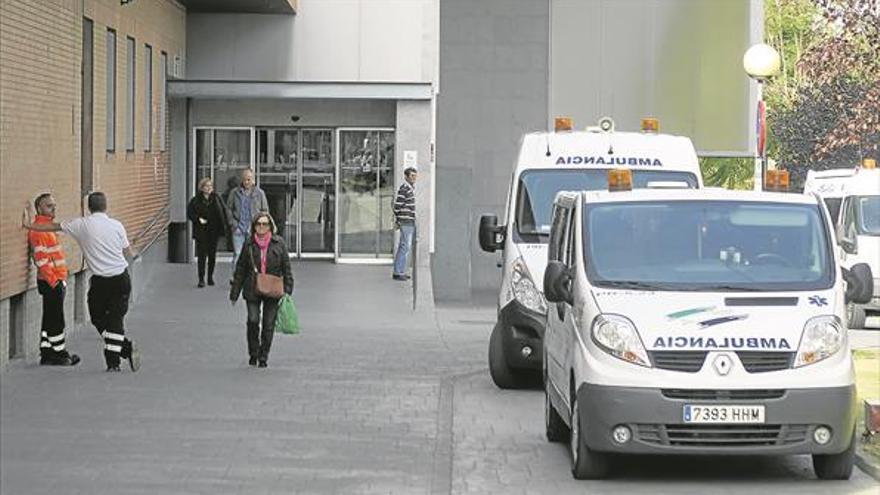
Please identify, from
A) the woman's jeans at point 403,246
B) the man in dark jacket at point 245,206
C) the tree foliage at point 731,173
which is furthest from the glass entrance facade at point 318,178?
the tree foliage at point 731,173

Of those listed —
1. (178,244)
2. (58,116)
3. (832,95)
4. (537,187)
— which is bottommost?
(178,244)

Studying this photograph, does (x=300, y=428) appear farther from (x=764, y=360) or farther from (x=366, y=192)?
(x=366, y=192)

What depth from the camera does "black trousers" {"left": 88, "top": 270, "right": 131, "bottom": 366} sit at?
1658 cm

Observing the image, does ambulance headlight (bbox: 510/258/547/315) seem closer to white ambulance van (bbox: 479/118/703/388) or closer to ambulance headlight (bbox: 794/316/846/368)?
white ambulance van (bbox: 479/118/703/388)

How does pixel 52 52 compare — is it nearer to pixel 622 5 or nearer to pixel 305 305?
pixel 305 305

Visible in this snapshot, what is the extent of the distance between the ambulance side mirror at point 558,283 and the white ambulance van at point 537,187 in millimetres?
4180

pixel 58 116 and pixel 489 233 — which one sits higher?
pixel 58 116

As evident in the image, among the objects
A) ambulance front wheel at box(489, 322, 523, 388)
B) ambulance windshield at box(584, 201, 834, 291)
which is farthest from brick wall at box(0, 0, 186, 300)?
ambulance windshield at box(584, 201, 834, 291)

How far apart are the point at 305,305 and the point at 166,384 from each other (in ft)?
31.4

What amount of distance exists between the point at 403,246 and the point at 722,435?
18704 mm

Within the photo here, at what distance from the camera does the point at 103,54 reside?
23.3 m

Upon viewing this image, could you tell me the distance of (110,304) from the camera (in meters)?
16.6

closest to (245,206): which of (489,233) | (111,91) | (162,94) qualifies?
(111,91)

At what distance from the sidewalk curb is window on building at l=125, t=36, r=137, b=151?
1631 cm
